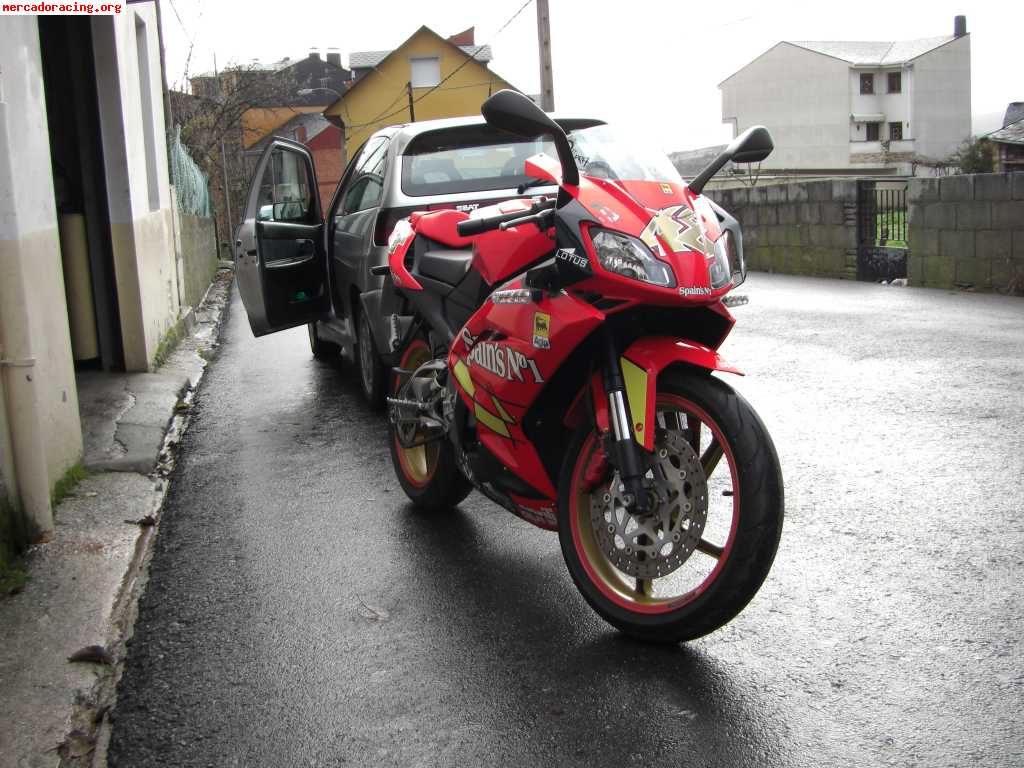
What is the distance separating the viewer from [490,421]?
4.02 meters

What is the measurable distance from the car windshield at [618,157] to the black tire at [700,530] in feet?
→ 2.13

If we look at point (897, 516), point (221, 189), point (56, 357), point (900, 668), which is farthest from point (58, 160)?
point (221, 189)

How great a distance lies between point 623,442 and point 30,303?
3137mm

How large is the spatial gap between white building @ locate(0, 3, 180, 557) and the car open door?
100cm

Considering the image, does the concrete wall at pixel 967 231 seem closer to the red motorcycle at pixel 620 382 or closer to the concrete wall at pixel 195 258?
the concrete wall at pixel 195 258

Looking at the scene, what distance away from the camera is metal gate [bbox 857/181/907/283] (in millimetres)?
15617

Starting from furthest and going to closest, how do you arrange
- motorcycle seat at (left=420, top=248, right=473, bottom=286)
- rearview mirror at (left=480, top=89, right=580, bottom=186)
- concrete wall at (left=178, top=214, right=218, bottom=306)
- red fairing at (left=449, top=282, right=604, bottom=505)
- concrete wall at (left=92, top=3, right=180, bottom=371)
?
1. concrete wall at (left=178, top=214, right=218, bottom=306)
2. concrete wall at (left=92, top=3, right=180, bottom=371)
3. motorcycle seat at (left=420, top=248, right=473, bottom=286)
4. red fairing at (left=449, top=282, right=604, bottom=505)
5. rearview mirror at (left=480, top=89, right=580, bottom=186)

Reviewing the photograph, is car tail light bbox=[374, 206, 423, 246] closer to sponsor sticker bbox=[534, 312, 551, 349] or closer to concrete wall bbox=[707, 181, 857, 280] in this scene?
sponsor sticker bbox=[534, 312, 551, 349]

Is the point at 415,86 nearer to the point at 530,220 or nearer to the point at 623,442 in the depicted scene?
the point at 530,220

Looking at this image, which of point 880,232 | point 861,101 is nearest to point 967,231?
point 880,232

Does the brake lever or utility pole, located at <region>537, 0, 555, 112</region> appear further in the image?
utility pole, located at <region>537, 0, 555, 112</region>

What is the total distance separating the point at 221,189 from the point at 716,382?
144 feet

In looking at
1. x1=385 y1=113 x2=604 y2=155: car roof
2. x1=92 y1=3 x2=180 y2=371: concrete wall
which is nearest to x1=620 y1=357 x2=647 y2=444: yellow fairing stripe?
x1=385 y1=113 x2=604 y2=155: car roof

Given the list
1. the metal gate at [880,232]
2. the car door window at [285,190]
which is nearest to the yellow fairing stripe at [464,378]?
the car door window at [285,190]
